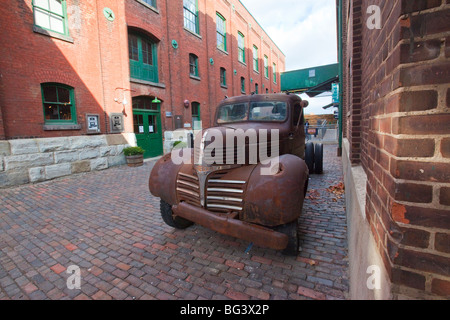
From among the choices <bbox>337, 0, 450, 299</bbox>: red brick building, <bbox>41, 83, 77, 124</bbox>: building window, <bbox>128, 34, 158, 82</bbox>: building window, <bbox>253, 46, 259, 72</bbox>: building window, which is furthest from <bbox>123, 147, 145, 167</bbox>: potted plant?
<bbox>253, 46, 259, 72</bbox>: building window

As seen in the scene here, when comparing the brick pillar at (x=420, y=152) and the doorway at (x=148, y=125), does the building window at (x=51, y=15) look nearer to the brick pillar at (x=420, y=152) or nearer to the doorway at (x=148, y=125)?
the doorway at (x=148, y=125)

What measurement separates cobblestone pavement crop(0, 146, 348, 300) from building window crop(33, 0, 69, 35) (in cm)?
602

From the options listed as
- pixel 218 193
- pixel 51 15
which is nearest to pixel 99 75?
pixel 51 15

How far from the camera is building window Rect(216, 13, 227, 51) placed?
59.0 ft

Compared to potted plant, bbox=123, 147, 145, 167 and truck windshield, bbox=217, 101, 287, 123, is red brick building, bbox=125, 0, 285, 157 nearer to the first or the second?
potted plant, bbox=123, 147, 145, 167

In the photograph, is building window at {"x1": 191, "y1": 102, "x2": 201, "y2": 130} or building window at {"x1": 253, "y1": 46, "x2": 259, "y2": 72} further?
building window at {"x1": 253, "y1": 46, "x2": 259, "y2": 72}

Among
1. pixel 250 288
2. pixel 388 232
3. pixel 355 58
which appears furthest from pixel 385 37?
pixel 355 58

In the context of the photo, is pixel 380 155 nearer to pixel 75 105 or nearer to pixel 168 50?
pixel 75 105

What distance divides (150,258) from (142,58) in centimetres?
1068

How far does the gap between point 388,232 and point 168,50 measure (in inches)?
526

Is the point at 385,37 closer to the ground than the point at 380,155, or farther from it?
farther from it

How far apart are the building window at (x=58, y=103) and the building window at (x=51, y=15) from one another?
184 cm

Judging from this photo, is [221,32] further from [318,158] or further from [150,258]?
→ [150,258]

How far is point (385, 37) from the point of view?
1255mm
